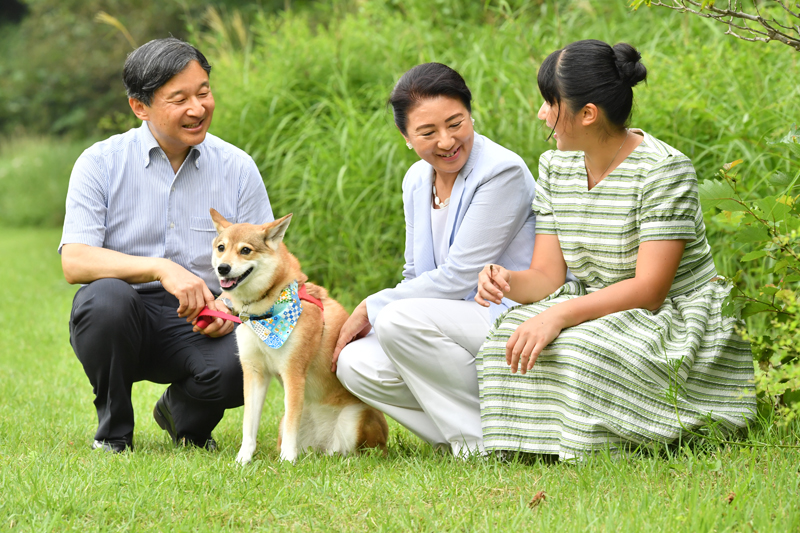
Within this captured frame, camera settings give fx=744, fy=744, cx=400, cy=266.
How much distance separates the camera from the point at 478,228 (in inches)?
120

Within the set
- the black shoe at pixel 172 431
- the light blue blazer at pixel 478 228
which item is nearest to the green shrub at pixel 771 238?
the light blue blazer at pixel 478 228

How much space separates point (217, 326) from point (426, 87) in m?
1.37

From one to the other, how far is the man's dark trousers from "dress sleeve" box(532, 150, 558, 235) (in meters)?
1.45

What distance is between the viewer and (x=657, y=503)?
2178 millimetres

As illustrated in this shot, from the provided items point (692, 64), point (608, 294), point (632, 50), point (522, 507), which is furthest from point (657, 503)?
point (692, 64)

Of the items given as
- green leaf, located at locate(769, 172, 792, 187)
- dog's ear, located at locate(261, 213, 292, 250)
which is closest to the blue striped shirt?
dog's ear, located at locate(261, 213, 292, 250)

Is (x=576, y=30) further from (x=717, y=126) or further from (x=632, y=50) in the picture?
(x=632, y=50)

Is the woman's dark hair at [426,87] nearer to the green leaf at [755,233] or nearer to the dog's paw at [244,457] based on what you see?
the green leaf at [755,233]

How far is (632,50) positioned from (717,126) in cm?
228

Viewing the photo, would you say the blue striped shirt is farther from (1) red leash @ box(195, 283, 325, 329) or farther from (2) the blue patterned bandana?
(2) the blue patterned bandana

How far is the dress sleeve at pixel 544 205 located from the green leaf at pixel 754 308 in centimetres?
76

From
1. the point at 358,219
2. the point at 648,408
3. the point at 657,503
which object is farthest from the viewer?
the point at 358,219

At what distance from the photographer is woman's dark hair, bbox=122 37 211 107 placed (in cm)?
319

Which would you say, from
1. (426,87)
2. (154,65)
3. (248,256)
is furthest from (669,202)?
(154,65)
